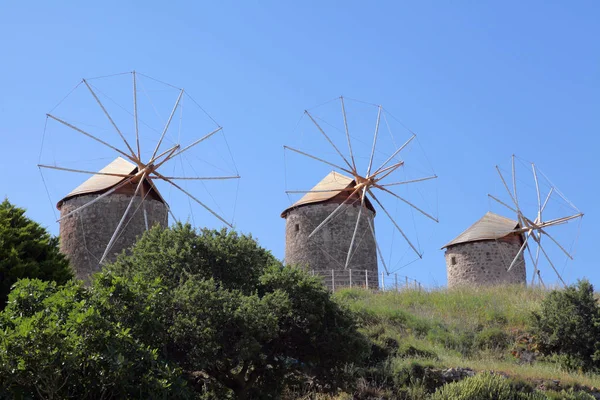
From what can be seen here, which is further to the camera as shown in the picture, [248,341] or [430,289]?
[430,289]

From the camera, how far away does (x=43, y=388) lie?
857 centimetres

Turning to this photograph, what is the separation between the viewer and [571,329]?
16.6 metres

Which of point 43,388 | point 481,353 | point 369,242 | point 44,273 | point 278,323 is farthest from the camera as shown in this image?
point 369,242

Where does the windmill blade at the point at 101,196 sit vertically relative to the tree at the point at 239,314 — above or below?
above

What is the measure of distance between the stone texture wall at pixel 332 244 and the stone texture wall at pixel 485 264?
171 inches

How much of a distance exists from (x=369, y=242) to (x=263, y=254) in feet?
43.6

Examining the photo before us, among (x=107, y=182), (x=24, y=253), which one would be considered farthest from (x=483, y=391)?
(x=107, y=182)

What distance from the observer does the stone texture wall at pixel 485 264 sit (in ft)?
92.6

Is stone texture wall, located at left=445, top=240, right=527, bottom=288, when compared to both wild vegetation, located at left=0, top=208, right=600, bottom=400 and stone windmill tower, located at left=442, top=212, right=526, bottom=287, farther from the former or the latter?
wild vegetation, located at left=0, top=208, right=600, bottom=400

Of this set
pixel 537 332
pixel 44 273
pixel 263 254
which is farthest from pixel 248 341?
pixel 537 332

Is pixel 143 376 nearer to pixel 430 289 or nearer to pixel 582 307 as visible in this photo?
pixel 582 307

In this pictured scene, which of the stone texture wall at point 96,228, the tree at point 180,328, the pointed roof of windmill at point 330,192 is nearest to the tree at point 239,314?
the tree at point 180,328

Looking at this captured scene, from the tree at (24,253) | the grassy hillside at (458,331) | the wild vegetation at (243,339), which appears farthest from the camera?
the grassy hillside at (458,331)

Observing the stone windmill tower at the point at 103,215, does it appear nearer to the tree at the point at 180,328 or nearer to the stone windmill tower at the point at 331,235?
the stone windmill tower at the point at 331,235
